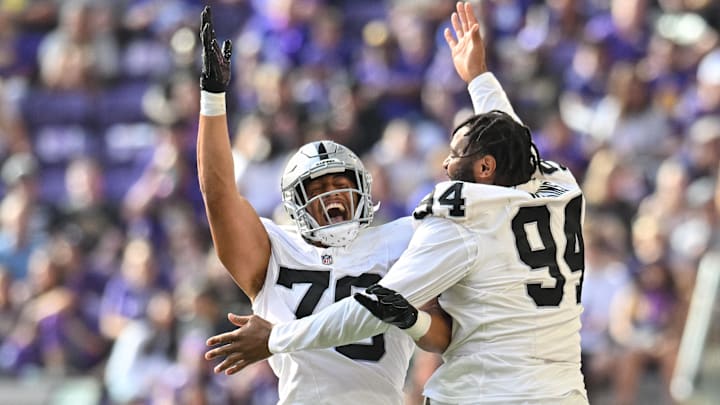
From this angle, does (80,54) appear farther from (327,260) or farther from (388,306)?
(388,306)

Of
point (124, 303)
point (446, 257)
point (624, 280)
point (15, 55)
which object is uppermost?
point (446, 257)

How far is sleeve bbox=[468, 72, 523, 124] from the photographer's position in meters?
4.61

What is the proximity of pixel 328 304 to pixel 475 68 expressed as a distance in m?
1.16

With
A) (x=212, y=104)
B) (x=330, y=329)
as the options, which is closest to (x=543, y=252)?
(x=330, y=329)

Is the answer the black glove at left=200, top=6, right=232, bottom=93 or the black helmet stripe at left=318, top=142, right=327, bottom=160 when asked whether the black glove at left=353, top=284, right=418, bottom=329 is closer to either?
the black helmet stripe at left=318, top=142, right=327, bottom=160

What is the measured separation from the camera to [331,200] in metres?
4.31

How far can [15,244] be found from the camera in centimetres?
1017

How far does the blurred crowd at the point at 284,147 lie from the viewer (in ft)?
25.7

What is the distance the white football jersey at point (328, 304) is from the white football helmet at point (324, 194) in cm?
8

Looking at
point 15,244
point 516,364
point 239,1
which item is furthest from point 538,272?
point 239,1

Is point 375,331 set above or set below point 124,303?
above

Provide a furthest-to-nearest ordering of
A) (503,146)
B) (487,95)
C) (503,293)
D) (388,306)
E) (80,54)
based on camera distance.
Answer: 1. (80,54)
2. (487,95)
3. (503,146)
4. (503,293)
5. (388,306)

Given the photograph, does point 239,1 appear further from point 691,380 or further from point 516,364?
point 516,364

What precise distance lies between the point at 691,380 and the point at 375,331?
3.94 m
